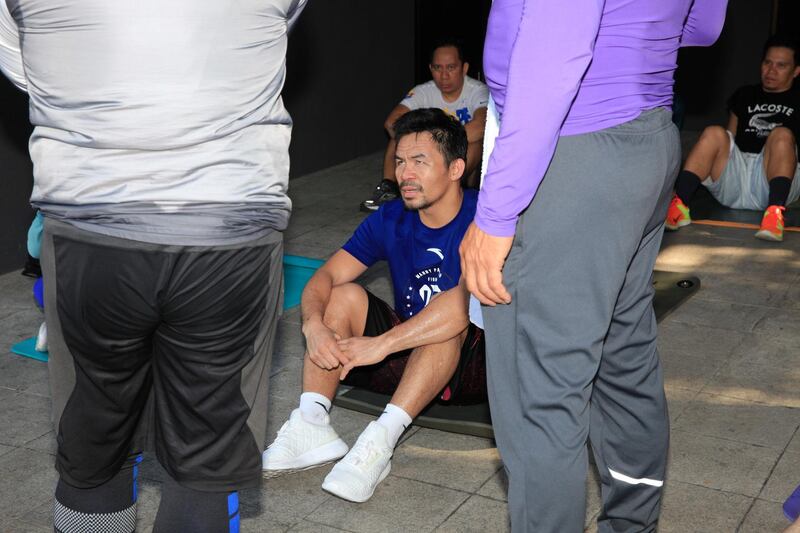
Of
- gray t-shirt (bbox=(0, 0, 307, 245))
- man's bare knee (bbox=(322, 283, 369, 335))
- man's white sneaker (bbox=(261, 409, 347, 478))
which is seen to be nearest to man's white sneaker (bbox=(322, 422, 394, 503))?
man's white sneaker (bbox=(261, 409, 347, 478))

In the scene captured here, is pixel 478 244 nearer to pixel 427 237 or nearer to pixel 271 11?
pixel 271 11

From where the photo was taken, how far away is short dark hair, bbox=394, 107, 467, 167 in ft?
12.2

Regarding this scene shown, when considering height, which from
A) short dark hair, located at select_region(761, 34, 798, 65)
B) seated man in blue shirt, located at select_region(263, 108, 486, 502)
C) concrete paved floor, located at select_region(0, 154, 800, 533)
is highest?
short dark hair, located at select_region(761, 34, 798, 65)

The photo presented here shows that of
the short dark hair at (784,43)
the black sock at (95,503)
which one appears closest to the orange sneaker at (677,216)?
the short dark hair at (784,43)

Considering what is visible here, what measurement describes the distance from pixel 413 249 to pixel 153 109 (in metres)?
1.92

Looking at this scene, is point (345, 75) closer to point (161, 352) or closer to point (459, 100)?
point (459, 100)

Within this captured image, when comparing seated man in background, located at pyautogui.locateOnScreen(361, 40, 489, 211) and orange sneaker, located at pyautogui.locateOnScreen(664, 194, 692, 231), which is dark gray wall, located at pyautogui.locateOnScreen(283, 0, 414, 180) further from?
orange sneaker, located at pyautogui.locateOnScreen(664, 194, 692, 231)

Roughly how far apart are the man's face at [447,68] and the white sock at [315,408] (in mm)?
3881

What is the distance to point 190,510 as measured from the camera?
87.7 inches

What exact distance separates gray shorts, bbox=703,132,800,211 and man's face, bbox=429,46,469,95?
176 cm

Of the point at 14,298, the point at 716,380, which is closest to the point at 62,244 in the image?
the point at 716,380

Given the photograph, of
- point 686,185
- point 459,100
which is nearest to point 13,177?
point 459,100

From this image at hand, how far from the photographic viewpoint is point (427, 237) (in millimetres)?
3736

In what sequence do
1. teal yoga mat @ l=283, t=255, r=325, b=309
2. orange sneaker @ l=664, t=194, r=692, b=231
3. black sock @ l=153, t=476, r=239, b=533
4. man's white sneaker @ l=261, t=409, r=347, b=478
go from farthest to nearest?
orange sneaker @ l=664, t=194, r=692, b=231, teal yoga mat @ l=283, t=255, r=325, b=309, man's white sneaker @ l=261, t=409, r=347, b=478, black sock @ l=153, t=476, r=239, b=533
